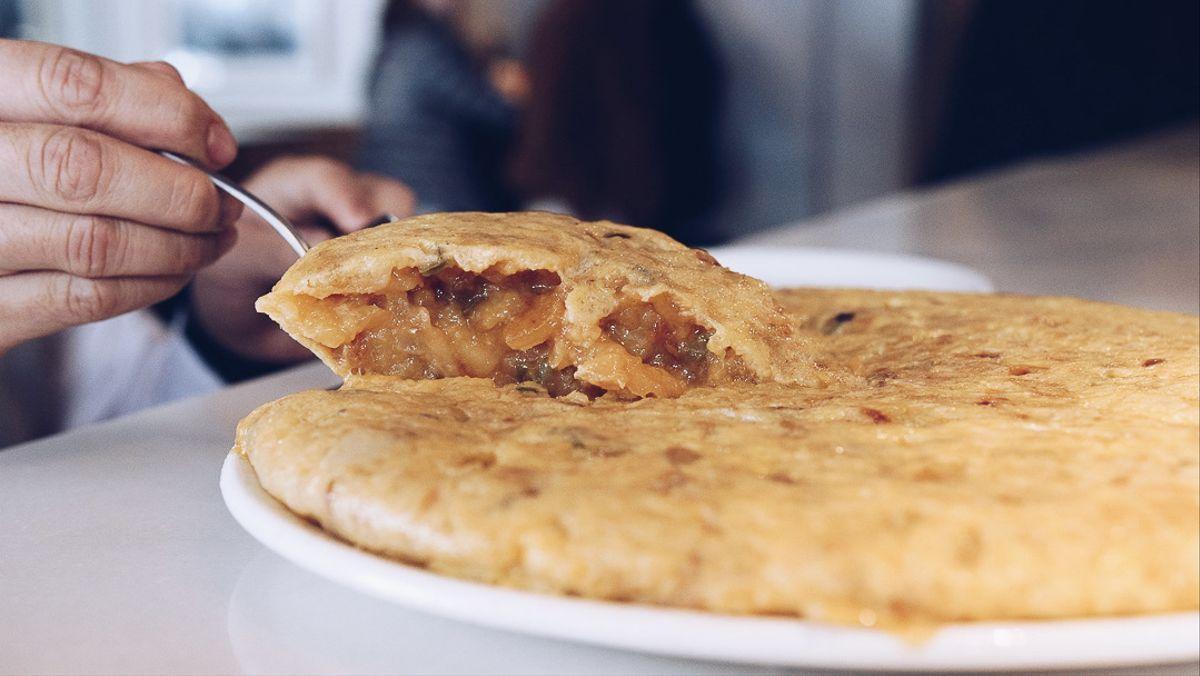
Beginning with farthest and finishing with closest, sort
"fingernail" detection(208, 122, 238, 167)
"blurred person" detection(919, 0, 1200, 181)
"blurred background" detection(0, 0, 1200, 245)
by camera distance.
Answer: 1. "blurred person" detection(919, 0, 1200, 181)
2. "blurred background" detection(0, 0, 1200, 245)
3. "fingernail" detection(208, 122, 238, 167)

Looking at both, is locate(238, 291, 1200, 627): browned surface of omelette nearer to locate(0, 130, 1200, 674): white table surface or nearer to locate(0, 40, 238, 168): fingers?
locate(0, 130, 1200, 674): white table surface

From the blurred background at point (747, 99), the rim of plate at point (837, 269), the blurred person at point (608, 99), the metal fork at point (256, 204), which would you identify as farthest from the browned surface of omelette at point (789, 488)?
the blurred person at point (608, 99)

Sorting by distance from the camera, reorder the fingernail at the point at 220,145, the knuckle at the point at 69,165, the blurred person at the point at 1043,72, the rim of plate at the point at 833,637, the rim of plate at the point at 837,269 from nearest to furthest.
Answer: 1. the rim of plate at the point at 833,637
2. the knuckle at the point at 69,165
3. the fingernail at the point at 220,145
4. the rim of plate at the point at 837,269
5. the blurred person at the point at 1043,72

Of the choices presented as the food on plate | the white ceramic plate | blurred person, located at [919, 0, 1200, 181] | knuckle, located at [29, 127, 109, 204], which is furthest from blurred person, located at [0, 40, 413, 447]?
blurred person, located at [919, 0, 1200, 181]

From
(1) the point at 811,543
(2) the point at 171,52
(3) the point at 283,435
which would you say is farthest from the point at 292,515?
(2) the point at 171,52

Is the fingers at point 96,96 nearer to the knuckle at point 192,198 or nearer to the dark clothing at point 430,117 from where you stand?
the knuckle at point 192,198

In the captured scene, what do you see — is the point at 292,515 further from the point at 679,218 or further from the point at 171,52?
the point at 171,52

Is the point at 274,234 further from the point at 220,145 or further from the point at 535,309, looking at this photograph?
the point at 535,309
